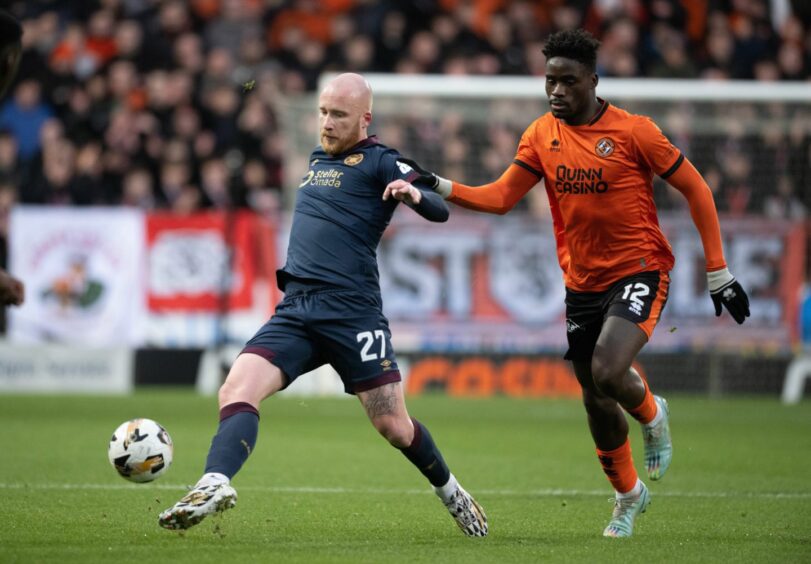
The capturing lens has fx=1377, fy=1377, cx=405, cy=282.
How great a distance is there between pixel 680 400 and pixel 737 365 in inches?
32.5

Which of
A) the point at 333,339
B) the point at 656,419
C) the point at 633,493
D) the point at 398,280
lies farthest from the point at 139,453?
the point at 398,280

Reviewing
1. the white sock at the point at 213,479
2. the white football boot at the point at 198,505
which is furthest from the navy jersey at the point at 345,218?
the white football boot at the point at 198,505

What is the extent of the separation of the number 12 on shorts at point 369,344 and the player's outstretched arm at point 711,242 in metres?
1.75

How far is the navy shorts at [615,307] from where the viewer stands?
7059 millimetres

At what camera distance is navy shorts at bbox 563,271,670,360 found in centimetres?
706

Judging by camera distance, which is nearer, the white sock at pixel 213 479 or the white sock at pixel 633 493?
the white sock at pixel 213 479

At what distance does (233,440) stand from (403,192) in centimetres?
137

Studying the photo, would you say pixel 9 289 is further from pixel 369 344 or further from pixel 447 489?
pixel 447 489

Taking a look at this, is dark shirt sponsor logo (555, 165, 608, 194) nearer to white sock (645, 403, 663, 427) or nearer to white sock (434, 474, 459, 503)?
white sock (645, 403, 663, 427)

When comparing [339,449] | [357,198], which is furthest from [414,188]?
[339,449]

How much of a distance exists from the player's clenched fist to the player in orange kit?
1.94 ft

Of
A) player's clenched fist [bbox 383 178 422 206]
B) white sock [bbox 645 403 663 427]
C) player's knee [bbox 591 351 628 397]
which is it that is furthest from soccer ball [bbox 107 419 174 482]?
white sock [bbox 645 403 663 427]

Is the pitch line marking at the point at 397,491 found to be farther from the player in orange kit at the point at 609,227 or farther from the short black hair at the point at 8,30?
the short black hair at the point at 8,30

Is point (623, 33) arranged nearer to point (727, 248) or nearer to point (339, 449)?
point (727, 248)
